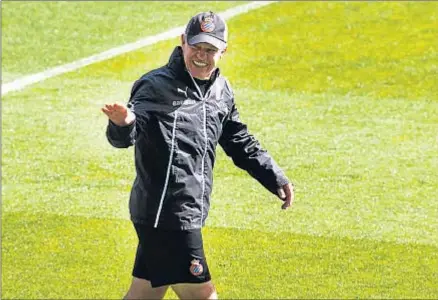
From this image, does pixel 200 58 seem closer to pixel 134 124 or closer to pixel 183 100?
pixel 183 100

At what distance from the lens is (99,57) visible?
15727 mm

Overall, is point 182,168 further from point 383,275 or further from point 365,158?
point 365,158

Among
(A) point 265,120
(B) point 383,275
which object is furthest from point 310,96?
(B) point 383,275

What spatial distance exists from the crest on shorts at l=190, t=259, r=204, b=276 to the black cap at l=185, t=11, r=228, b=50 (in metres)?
1.15

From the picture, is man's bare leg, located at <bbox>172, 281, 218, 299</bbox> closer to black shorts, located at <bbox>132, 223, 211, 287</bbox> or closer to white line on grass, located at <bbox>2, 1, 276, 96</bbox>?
black shorts, located at <bbox>132, 223, 211, 287</bbox>

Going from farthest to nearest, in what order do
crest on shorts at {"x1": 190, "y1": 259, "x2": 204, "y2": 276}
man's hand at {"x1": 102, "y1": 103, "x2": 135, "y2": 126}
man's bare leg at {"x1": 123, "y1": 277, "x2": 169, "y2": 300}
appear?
man's bare leg at {"x1": 123, "y1": 277, "x2": 169, "y2": 300}, crest on shorts at {"x1": 190, "y1": 259, "x2": 204, "y2": 276}, man's hand at {"x1": 102, "y1": 103, "x2": 135, "y2": 126}

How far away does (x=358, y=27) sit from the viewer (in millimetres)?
15820

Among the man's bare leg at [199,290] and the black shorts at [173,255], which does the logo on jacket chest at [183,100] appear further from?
the man's bare leg at [199,290]

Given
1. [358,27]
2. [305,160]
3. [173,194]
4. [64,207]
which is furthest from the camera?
[358,27]

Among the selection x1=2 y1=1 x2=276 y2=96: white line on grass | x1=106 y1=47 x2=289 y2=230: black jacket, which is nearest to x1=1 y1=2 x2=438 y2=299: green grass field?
Answer: x1=2 y1=1 x2=276 y2=96: white line on grass

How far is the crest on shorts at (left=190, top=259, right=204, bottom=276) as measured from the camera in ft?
24.7

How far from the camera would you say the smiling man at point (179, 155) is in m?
7.43

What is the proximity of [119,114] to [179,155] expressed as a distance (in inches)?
25.4

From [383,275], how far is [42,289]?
7.65ft
